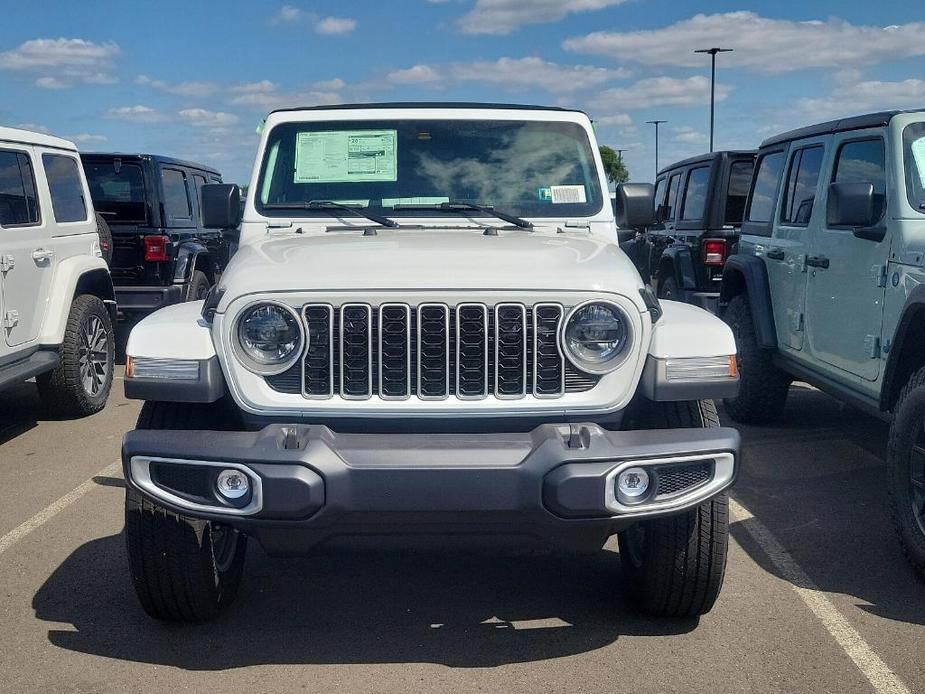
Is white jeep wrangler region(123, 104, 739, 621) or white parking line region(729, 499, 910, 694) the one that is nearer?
white jeep wrangler region(123, 104, 739, 621)

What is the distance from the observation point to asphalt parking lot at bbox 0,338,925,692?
3531mm

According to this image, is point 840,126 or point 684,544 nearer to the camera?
point 684,544

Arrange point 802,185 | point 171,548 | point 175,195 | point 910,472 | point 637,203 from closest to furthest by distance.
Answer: point 171,548
point 910,472
point 637,203
point 802,185
point 175,195

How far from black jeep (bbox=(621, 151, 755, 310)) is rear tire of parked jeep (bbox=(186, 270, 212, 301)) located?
14.1 ft

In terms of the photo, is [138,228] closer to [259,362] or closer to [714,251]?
[714,251]

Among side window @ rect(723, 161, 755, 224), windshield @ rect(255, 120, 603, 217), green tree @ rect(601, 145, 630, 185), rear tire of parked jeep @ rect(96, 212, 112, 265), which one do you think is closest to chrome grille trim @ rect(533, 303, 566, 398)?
windshield @ rect(255, 120, 603, 217)

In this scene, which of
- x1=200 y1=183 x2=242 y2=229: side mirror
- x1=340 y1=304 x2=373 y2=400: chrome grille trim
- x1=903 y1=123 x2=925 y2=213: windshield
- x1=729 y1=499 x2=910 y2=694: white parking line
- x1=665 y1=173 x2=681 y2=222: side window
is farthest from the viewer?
x1=665 y1=173 x2=681 y2=222: side window

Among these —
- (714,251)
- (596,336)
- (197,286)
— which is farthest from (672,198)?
(596,336)

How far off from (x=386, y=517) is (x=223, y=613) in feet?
3.98

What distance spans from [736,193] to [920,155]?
4.57 metres

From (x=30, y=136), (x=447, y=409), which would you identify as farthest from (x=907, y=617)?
(x=30, y=136)

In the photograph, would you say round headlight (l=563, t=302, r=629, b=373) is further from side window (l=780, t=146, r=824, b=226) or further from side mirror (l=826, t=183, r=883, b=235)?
side window (l=780, t=146, r=824, b=226)

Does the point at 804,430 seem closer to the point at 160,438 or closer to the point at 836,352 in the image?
the point at 836,352

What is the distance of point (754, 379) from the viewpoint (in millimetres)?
7160
